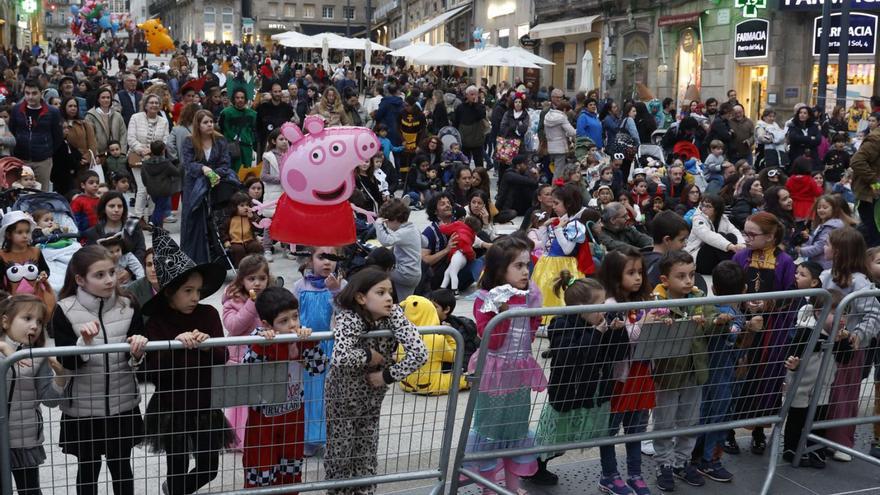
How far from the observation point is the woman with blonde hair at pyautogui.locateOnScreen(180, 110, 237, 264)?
10242 millimetres

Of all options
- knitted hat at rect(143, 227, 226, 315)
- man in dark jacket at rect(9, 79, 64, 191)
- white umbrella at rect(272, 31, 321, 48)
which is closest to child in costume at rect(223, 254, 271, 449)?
knitted hat at rect(143, 227, 226, 315)

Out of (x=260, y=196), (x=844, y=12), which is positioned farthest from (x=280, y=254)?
(x=844, y=12)

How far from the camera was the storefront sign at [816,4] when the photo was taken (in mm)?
24109

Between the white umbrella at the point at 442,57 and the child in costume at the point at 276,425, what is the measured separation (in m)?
23.0

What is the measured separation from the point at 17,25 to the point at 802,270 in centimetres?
6925

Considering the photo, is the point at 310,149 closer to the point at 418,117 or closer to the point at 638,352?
the point at 638,352

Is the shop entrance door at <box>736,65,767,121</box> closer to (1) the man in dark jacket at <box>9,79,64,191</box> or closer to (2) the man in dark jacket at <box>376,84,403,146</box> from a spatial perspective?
(2) the man in dark jacket at <box>376,84,403,146</box>

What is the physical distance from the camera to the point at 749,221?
6.84 metres

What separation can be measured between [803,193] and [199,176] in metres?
7.22

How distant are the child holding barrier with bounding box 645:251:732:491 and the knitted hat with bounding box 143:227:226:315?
219cm

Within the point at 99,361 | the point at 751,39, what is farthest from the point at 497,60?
the point at 99,361

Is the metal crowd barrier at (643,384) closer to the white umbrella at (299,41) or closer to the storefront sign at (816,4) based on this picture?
the storefront sign at (816,4)

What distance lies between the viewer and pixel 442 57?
28266 millimetres

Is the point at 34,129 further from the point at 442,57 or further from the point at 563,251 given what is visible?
the point at 442,57
